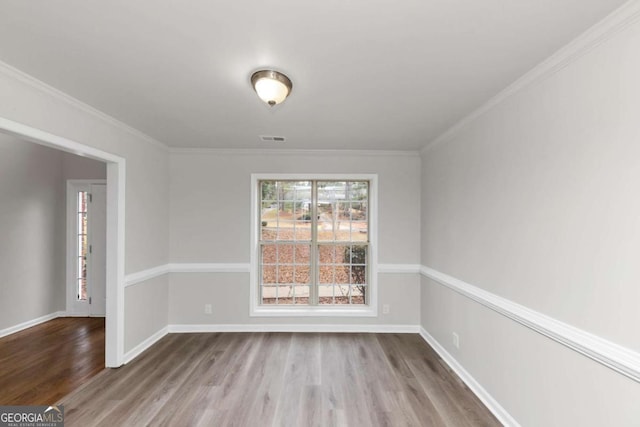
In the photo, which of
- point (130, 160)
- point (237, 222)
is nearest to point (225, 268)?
point (237, 222)

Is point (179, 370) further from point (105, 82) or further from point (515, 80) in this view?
point (515, 80)

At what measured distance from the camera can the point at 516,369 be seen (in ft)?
6.52

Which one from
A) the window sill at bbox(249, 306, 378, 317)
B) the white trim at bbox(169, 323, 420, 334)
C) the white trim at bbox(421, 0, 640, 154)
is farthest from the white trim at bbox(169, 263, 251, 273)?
the white trim at bbox(421, 0, 640, 154)

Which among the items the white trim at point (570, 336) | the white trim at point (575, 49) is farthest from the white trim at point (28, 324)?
the white trim at point (575, 49)

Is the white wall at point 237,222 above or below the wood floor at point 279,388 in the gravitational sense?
above

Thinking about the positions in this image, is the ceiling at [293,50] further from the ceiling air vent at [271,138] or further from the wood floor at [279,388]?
the wood floor at [279,388]

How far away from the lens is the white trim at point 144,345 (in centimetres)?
300

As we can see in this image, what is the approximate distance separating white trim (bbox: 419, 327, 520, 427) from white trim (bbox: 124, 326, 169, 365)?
3.30 meters

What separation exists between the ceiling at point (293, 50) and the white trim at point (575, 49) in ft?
0.16

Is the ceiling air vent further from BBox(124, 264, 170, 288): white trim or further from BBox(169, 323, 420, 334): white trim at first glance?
BBox(169, 323, 420, 334): white trim

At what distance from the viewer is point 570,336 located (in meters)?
1.56

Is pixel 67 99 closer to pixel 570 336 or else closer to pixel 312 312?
pixel 312 312

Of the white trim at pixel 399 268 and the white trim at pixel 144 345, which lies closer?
the white trim at pixel 144 345

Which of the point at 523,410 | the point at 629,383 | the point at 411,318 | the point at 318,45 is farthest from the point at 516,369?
the point at 318,45
